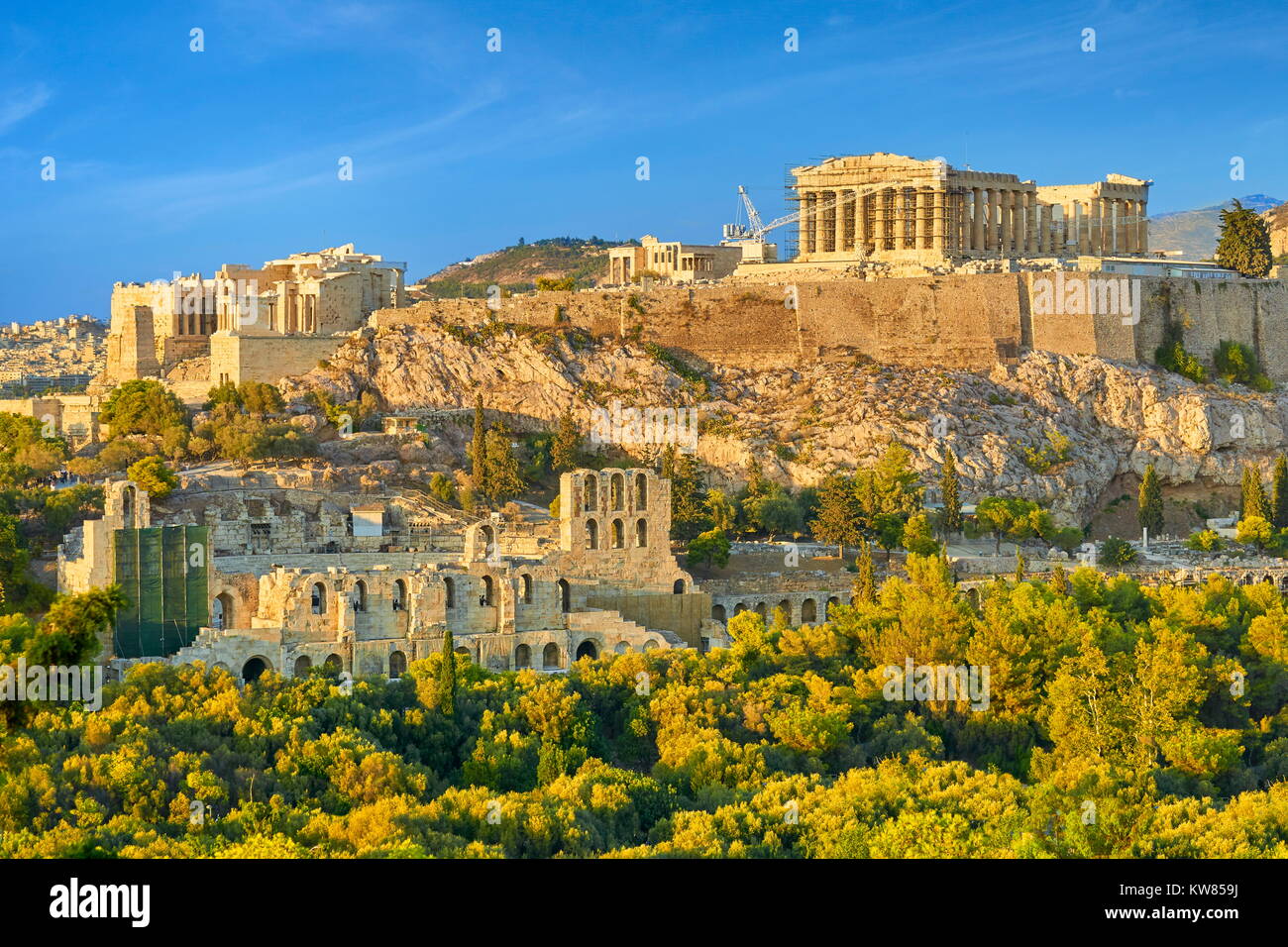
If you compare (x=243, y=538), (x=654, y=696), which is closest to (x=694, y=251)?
(x=243, y=538)

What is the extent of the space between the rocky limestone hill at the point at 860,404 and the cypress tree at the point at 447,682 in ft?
71.4

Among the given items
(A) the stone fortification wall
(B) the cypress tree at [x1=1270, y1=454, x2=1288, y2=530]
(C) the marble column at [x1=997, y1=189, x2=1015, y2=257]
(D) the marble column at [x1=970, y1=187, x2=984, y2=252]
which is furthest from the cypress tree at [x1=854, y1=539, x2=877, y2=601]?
(C) the marble column at [x1=997, y1=189, x2=1015, y2=257]

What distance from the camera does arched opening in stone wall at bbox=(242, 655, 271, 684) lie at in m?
37.4

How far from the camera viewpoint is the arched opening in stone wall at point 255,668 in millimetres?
37375

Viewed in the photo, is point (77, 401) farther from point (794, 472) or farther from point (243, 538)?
point (794, 472)

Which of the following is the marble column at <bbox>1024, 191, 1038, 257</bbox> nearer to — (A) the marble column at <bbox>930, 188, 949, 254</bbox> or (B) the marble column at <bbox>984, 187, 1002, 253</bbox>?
(B) the marble column at <bbox>984, 187, 1002, 253</bbox>

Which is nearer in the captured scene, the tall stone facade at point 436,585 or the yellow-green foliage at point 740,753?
the yellow-green foliage at point 740,753

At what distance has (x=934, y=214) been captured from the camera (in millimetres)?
73375

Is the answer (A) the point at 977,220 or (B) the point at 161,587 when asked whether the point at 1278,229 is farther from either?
(B) the point at 161,587

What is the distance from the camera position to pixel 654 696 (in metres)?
36.7

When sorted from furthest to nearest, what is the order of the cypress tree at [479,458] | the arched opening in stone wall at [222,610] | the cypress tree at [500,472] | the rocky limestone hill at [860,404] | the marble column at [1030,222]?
the marble column at [1030,222]
the rocky limestone hill at [860,404]
the cypress tree at [479,458]
the cypress tree at [500,472]
the arched opening in stone wall at [222,610]

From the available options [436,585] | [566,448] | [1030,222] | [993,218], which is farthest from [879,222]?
[436,585]

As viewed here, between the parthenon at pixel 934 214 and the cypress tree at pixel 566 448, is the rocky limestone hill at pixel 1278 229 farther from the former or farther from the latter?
the cypress tree at pixel 566 448

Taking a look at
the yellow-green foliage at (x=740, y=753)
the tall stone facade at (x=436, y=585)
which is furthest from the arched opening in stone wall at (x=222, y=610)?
the yellow-green foliage at (x=740, y=753)
